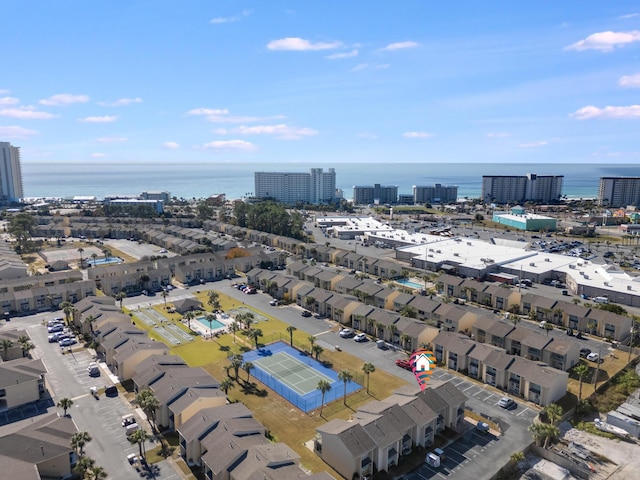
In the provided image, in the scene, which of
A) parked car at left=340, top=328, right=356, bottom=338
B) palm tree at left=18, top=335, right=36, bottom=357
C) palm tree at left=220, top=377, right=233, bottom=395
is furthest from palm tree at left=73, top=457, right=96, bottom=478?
parked car at left=340, top=328, right=356, bottom=338

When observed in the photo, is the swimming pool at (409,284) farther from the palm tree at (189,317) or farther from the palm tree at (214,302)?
the palm tree at (189,317)

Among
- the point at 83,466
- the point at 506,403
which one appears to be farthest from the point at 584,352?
the point at 83,466

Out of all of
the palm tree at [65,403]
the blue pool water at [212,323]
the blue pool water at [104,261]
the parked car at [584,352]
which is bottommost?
the parked car at [584,352]

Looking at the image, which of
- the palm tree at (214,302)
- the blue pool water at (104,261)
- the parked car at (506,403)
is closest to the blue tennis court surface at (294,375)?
the parked car at (506,403)

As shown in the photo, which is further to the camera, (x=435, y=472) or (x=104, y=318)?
(x=104, y=318)

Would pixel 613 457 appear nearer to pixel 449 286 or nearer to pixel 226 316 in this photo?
pixel 449 286

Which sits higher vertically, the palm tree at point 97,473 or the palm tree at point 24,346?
the palm tree at point 24,346

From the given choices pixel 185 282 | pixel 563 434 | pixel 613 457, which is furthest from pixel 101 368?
pixel 613 457
